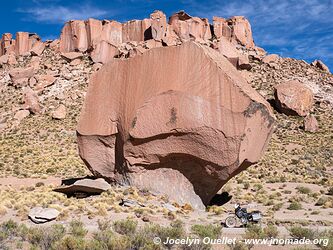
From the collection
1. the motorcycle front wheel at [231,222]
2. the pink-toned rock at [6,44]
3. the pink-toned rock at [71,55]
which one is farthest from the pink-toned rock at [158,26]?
the motorcycle front wheel at [231,222]

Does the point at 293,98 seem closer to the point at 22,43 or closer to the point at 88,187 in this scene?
the point at 88,187

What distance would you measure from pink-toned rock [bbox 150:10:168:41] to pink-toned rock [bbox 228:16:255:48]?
42.9ft

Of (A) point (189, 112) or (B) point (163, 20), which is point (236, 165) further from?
(B) point (163, 20)

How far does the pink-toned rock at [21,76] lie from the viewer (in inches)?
2240

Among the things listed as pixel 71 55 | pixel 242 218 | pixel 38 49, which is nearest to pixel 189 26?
pixel 71 55

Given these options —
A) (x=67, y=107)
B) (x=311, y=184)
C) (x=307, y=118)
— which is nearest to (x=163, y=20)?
(x=67, y=107)

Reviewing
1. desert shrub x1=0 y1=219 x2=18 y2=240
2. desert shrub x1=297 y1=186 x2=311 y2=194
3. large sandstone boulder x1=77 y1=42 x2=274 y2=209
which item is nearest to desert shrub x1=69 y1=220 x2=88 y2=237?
desert shrub x1=0 y1=219 x2=18 y2=240

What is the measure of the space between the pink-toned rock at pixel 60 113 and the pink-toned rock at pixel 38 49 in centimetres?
2328

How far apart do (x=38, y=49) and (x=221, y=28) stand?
32.9 metres

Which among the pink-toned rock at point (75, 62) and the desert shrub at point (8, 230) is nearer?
the desert shrub at point (8, 230)

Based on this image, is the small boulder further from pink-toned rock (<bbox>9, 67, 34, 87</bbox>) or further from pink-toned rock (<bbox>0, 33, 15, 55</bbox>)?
pink-toned rock (<bbox>0, 33, 15, 55</bbox>)

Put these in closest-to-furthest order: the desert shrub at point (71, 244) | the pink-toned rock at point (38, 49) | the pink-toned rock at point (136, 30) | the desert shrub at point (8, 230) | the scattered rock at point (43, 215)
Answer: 1. the desert shrub at point (71, 244)
2. the desert shrub at point (8, 230)
3. the scattered rock at point (43, 215)
4. the pink-toned rock at point (38, 49)
5. the pink-toned rock at point (136, 30)

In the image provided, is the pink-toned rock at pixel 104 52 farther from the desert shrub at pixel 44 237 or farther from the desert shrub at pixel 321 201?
the desert shrub at pixel 44 237

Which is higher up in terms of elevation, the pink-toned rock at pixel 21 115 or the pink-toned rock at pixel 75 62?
the pink-toned rock at pixel 75 62
